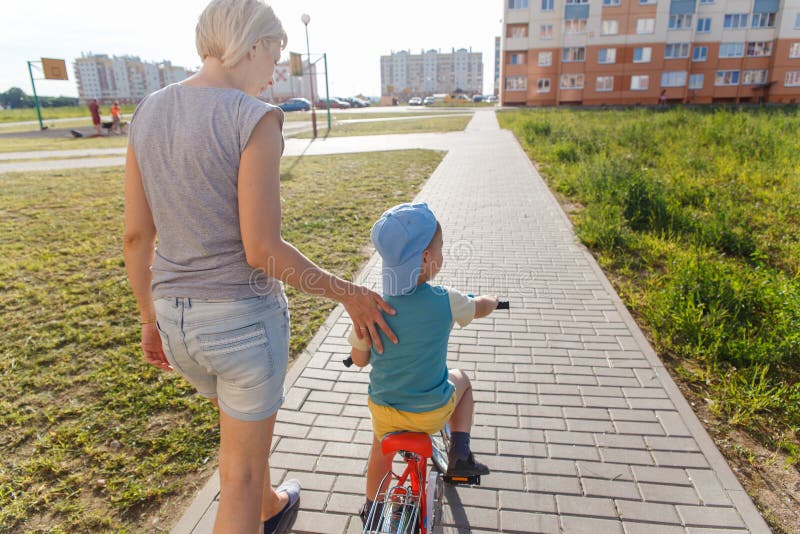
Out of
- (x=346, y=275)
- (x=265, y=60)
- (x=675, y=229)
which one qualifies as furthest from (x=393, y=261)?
(x=675, y=229)

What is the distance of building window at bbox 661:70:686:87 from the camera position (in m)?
49.4

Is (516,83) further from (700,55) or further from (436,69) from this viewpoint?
(436,69)

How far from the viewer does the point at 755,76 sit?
5034 centimetres

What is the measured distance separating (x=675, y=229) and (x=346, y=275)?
4497mm

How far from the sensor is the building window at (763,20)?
161 ft

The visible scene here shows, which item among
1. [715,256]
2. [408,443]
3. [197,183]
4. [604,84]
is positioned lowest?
[715,256]

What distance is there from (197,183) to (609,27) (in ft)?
187

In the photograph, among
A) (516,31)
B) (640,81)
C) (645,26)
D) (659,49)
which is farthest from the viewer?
(516,31)

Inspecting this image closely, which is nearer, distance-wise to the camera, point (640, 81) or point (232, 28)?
point (232, 28)

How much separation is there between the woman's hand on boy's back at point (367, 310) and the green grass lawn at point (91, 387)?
1.63m

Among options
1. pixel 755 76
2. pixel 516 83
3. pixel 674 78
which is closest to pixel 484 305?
pixel 516 83

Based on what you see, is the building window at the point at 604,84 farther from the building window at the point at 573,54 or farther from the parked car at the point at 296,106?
the parked car at the point at 296,106

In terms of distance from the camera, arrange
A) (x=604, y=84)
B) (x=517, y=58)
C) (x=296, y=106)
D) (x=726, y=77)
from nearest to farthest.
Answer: (x=604, y=84) < (x=726, y=77) < (x=517, y=58) < (x=296, y=106)

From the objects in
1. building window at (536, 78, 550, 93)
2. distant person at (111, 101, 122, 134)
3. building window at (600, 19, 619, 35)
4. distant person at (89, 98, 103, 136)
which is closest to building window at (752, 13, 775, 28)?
building window at (600, 19, 619, 35)
